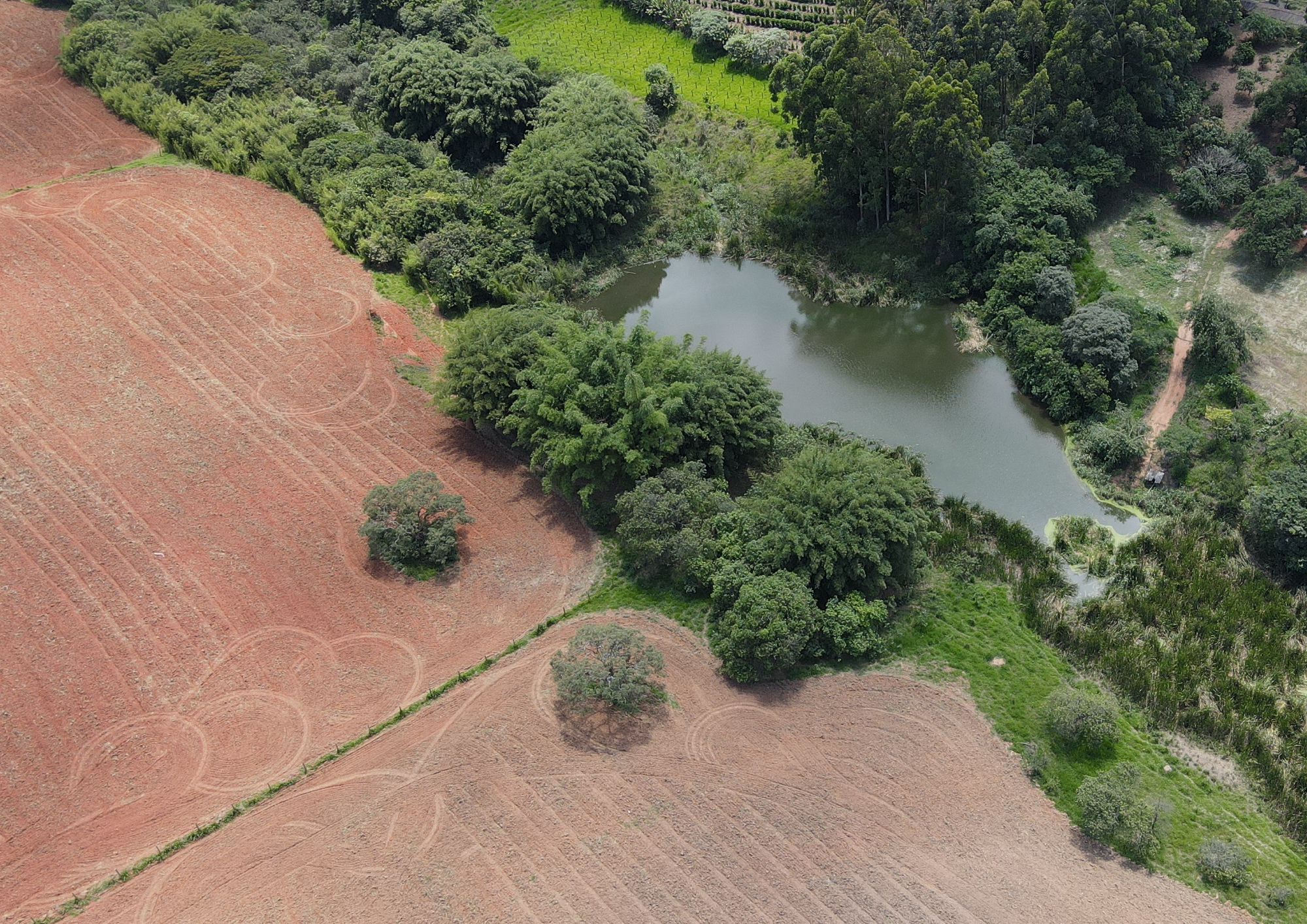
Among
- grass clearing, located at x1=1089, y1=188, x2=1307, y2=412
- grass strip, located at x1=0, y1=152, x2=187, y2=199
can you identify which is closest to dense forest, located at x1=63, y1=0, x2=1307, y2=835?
grass clearing, located at x1=1089, y1=188, x2=1307, y2=412

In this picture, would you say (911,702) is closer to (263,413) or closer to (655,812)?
(655,812)

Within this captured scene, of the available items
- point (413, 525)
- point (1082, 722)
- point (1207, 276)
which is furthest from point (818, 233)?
point (1082, 722)

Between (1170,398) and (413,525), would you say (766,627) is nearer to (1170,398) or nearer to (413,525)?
(413,525)

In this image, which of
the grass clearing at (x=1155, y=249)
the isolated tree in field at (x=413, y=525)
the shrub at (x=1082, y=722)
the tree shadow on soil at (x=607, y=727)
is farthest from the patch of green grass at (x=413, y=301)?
the grass clearing at (x=1155, y=249)

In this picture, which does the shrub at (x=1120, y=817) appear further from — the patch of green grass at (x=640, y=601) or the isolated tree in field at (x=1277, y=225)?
the isolated tree in field at (x=1277, y=225)

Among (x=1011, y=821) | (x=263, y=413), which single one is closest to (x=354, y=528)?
(x=263, y=413)
